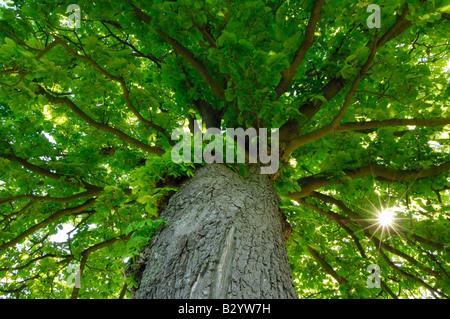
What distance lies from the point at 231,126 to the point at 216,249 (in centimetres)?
213

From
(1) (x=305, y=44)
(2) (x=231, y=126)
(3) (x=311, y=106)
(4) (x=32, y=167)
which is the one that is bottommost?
(4) (x=32, y=167)

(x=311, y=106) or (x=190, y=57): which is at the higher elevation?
(x=190, y=57)

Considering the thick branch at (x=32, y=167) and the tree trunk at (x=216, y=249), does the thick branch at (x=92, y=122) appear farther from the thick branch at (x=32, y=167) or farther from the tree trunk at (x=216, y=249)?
the tree trunk at (x=216, y=249)

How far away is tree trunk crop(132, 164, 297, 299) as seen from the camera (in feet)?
4.70

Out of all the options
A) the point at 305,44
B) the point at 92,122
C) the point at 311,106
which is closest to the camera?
the point at 305,44

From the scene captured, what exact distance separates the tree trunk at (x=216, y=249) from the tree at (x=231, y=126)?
1 centimetres

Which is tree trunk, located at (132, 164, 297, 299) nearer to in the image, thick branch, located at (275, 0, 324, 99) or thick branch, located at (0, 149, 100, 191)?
thick branch, located at (275, 0, 324, 99)

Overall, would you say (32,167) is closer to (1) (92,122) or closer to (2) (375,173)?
(1) (92,122)

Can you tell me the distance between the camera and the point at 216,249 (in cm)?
162

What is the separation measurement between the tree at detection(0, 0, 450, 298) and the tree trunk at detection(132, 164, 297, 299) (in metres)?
0.01

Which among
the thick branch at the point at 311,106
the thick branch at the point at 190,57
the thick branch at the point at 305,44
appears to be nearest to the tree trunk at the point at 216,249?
the thick branch at the point at 311,106

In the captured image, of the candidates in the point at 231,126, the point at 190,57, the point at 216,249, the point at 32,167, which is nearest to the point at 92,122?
the point at 32,167
